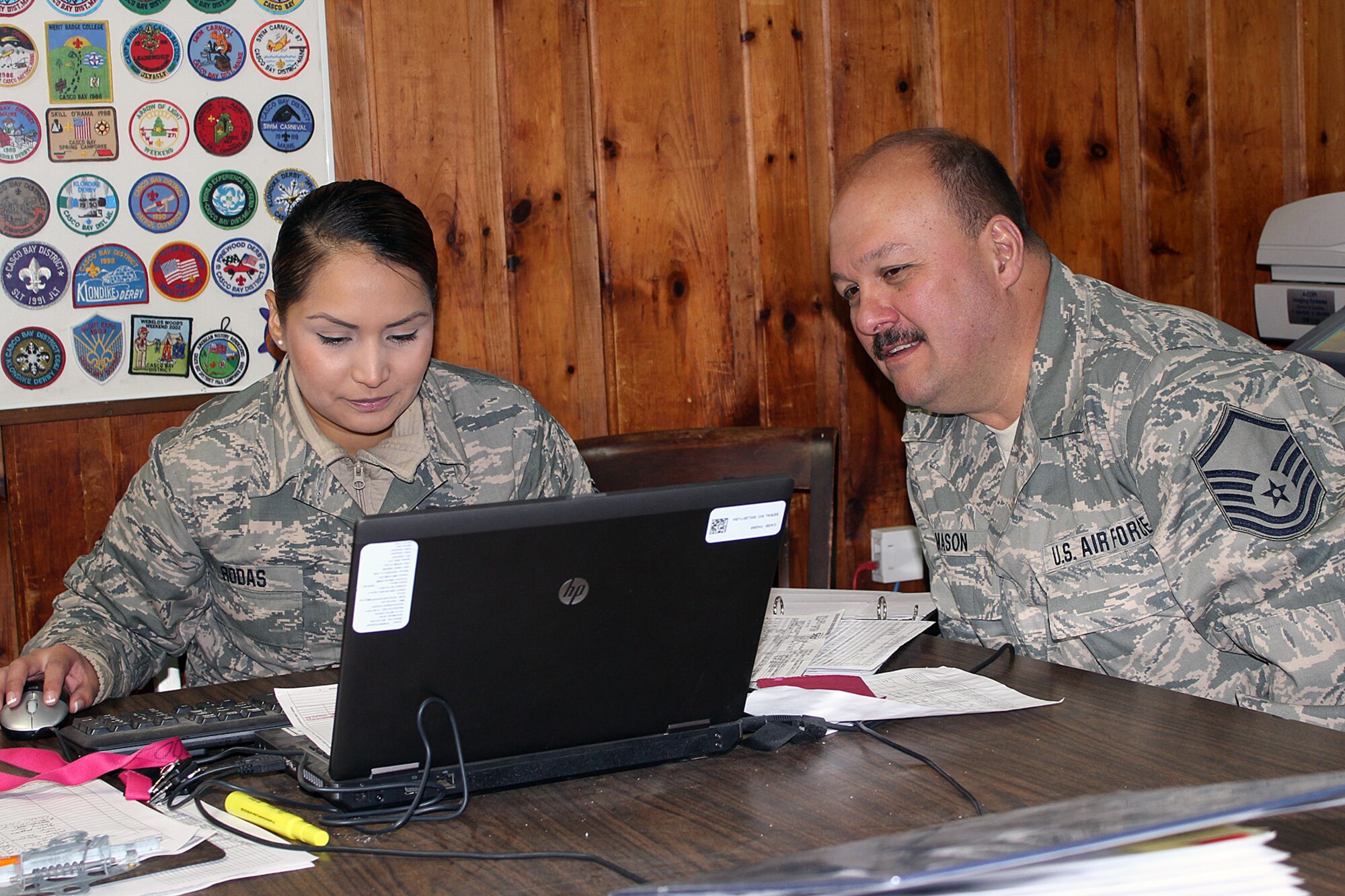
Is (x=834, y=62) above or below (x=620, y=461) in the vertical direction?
above

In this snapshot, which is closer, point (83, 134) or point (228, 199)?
point (83, 134)

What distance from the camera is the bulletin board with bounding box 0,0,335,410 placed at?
2031 millimetres

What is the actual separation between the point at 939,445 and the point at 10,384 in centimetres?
153

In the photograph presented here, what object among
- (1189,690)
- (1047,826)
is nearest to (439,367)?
(1189,690)

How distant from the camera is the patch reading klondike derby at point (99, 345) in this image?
82.0 inches

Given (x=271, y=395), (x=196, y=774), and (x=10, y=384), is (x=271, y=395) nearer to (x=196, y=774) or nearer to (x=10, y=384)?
(x=10, y=384)

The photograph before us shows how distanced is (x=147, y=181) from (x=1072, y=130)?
199 centimetres

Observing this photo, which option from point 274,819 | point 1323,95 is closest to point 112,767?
point 274,819

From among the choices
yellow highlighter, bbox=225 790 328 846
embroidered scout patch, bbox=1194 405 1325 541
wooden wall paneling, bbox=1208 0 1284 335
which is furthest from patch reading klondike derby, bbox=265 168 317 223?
wooden wall paneling, bbox=1208 0 1284 335

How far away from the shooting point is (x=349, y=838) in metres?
0.98

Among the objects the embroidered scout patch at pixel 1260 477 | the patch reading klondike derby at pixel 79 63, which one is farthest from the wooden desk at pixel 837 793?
the patch reading klondike derby at pixel 79 63

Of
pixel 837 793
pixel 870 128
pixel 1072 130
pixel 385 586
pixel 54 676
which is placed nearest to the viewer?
pixel 385 586

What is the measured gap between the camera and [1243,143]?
3018mm

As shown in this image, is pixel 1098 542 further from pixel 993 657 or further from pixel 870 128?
pixel 870 128
